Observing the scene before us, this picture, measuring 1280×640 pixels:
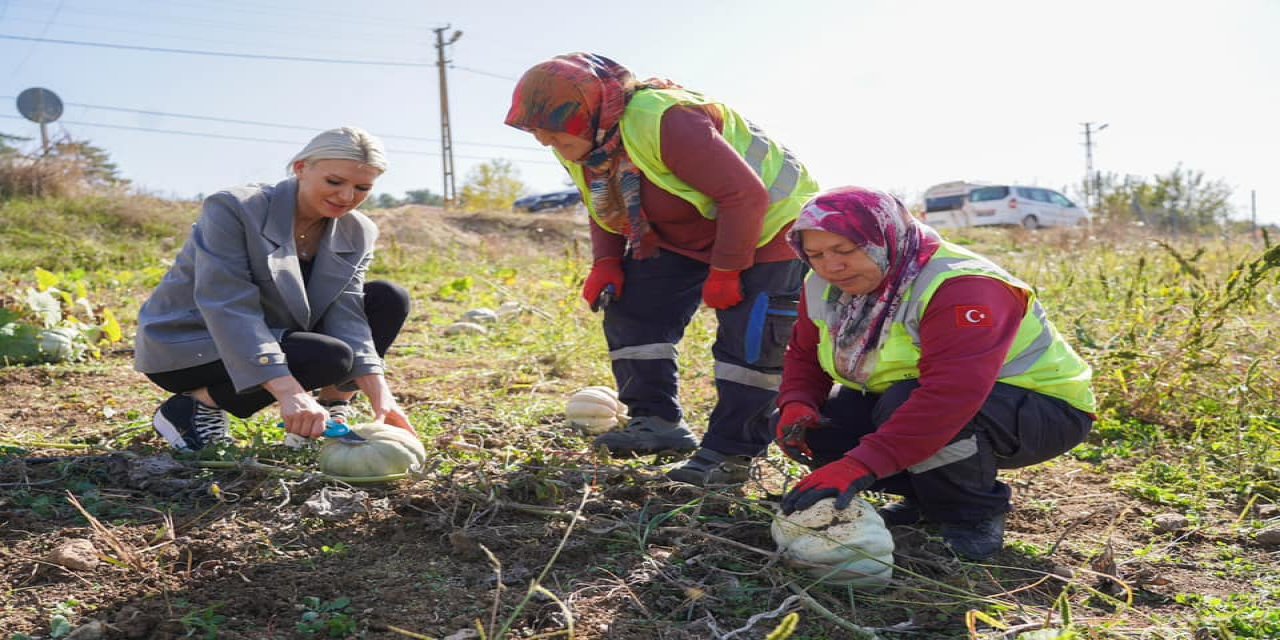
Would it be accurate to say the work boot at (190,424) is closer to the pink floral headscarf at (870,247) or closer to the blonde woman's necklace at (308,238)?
the blonde woman's necklace at (308,238)

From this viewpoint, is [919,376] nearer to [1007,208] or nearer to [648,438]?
[648,438]

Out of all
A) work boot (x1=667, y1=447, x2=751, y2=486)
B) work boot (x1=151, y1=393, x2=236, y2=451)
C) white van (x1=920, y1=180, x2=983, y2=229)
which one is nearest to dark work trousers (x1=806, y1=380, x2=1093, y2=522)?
work boot (x1=667, y1=447, x2=751, y2=486)

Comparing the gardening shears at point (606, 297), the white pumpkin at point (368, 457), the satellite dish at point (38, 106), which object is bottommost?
the white pumpkin at point (368, 457)

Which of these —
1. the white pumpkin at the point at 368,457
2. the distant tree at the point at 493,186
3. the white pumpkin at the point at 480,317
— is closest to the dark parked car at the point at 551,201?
the distant tree at the point at 493,186

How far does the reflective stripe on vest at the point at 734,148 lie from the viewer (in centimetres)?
299

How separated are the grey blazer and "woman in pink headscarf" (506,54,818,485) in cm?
80

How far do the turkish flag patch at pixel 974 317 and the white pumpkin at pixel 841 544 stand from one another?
1.60 ft

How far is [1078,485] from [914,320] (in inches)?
49.7

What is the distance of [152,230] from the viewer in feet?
38.1

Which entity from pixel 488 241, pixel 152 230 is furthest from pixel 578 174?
pixel 488 241

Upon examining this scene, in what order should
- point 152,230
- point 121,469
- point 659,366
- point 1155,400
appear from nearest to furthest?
1. point 121,469
2. point 659,366
3. point 1155,400
4. point 152,230

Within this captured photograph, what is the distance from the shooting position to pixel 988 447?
2.45 m

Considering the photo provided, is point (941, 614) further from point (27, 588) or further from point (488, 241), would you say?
point (488, 241)

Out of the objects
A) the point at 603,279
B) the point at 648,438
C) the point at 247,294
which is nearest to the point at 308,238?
the point at 247,294
